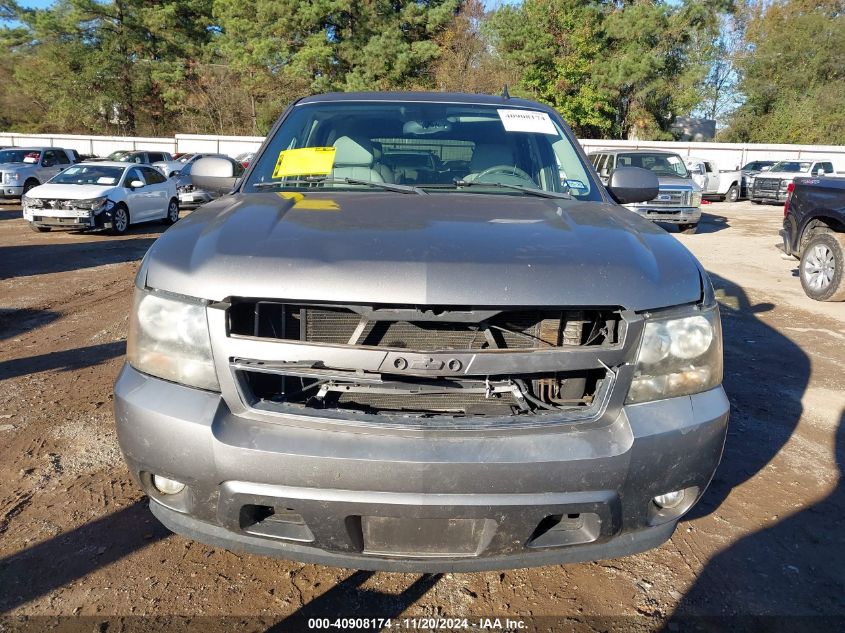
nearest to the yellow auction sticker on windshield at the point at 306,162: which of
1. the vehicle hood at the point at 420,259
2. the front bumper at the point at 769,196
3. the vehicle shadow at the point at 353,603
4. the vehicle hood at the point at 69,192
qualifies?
the vehicle hood at the point at 420,259

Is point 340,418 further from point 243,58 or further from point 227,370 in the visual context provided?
point 243,58

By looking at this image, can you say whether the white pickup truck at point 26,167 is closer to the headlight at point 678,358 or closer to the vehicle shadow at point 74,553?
the vehicle shadow at point 74,553

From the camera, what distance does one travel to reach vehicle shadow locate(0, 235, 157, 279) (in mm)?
9070

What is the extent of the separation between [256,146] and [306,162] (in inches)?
1399

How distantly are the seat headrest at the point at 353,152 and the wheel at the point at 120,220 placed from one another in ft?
38.0

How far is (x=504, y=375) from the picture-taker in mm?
2010

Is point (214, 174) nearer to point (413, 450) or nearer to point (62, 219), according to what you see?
point (413, 450)

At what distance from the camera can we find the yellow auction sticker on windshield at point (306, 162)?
123 inches

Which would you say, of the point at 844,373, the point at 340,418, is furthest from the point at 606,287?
the point at 844,373

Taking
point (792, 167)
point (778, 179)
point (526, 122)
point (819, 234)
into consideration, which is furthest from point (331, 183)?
point (792, 167)

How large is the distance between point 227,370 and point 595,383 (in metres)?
1.22

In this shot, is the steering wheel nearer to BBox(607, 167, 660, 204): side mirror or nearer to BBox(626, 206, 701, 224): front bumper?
BBox(607, 167, 660, 204): side mirror

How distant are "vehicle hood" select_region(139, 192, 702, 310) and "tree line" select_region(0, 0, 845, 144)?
32.8 m

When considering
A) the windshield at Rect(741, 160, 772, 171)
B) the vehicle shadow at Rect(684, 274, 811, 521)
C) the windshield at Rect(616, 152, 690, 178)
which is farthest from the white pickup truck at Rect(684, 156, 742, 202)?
the vehicle shadow at Rect(684, 274, 811, 521)
